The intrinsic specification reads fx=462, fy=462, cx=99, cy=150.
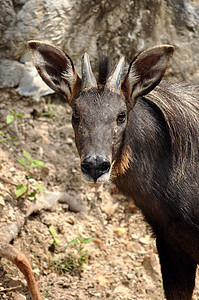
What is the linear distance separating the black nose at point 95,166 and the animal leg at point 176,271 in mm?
1543

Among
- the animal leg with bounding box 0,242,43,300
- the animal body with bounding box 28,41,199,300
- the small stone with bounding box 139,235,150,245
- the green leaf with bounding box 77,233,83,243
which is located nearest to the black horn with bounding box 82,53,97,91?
the animal body with bounding box 28,41,199,300

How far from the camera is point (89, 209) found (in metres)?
7.54

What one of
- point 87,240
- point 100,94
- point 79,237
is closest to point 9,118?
point 79,237

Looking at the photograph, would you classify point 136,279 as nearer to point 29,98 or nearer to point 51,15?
point 29,98

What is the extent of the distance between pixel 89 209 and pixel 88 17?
11.0 ft

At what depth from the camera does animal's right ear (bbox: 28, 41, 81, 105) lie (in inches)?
195

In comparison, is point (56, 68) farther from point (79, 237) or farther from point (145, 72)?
point (79, 237)

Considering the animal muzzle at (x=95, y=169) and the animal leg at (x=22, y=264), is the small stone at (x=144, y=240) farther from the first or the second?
the animal muzzle at (x=95, y=169)

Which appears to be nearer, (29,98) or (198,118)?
(198,118)

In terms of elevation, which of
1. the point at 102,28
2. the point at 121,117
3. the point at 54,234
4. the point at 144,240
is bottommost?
the point at 144,240

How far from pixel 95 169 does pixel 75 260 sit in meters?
2.66

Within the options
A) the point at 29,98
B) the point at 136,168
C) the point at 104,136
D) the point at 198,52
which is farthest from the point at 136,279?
the point at 198,52

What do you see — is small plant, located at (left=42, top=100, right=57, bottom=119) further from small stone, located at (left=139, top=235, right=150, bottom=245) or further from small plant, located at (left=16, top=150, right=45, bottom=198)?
small stone, located at (left=139, top=235, right=150, bottom=245)

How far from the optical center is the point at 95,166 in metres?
4.33
